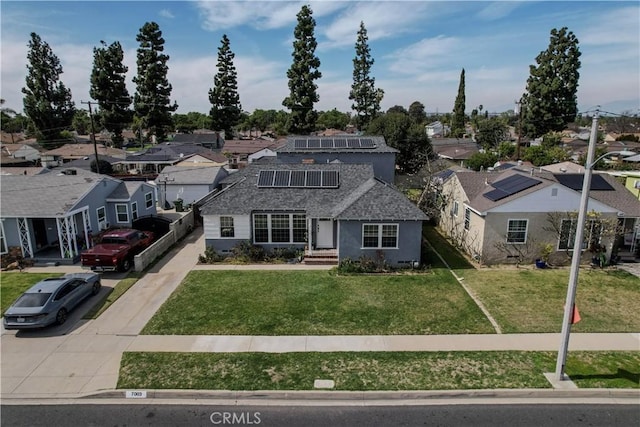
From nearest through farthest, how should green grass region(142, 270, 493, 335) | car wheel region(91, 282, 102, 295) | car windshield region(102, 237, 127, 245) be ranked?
green grass region(142, 270, 493, 335) → car wheel region(91, 282, 102, 295) → car windshield region(102, 237, 127, 245)

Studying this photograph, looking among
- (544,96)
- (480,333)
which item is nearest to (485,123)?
(544,96)

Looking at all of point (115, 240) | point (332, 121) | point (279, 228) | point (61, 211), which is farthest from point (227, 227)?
point (332, 121)

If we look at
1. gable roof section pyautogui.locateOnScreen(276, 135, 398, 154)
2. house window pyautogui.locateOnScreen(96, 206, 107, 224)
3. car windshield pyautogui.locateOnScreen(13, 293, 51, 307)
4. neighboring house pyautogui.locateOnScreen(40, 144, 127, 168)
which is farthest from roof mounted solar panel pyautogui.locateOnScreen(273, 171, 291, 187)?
neighboring house pyautogui.locateOnScreen(40, 144, 127, 168)

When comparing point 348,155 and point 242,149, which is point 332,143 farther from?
point 242,149

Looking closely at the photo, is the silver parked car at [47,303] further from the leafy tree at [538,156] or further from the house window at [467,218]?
the leafy tree at [538,156]

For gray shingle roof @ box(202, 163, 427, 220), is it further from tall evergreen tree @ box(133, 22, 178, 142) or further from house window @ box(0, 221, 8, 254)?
tall evergreen tree @ box(133, 22, 178, 142)
